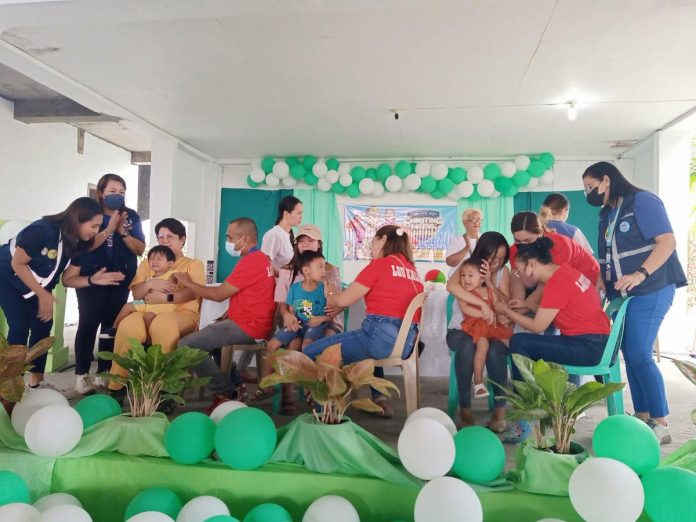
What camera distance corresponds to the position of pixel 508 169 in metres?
6.36

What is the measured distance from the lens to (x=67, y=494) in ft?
4.93

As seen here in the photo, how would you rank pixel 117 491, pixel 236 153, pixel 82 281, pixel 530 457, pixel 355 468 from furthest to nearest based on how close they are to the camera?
pixel 236 153 < pixel 82 281 < pixel 117 491 < pixel 355 468 < pixel 530 457

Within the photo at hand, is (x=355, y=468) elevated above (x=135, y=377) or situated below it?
below

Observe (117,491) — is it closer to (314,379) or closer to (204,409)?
(314,379)

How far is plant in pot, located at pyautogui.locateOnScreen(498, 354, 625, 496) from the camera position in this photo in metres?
1.33

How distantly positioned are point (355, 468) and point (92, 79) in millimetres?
4268

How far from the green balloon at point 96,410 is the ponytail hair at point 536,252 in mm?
1947

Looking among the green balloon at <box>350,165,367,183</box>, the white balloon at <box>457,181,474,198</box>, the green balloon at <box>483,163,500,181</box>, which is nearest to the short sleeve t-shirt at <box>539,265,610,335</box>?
the white balloon at <box>457,181,474,198</box>

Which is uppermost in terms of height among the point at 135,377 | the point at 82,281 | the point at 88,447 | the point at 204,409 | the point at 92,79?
the point at 92,79

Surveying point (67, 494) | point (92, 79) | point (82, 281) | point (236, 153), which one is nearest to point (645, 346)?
point (67, 494)

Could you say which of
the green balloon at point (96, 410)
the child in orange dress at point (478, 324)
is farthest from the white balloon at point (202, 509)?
the child in orange dress at point (478, 324)

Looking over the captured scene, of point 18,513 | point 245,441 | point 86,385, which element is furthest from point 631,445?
point 86,385

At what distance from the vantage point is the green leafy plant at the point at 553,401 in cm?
137

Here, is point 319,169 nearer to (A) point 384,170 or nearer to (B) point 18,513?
(A) point 384,170
